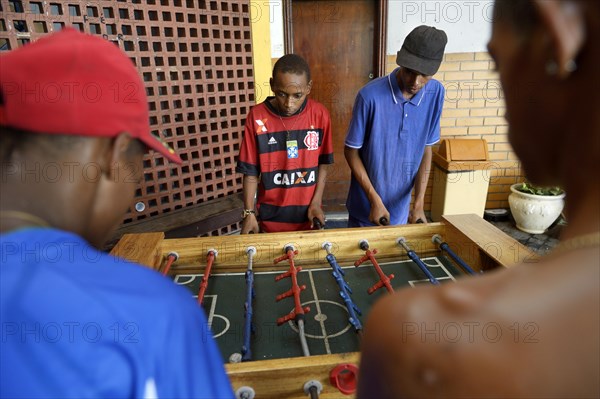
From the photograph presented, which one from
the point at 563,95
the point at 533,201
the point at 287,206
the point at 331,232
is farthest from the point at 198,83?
the point at 533,201

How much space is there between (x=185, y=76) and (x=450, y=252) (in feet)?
7.27

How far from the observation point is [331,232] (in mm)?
1751

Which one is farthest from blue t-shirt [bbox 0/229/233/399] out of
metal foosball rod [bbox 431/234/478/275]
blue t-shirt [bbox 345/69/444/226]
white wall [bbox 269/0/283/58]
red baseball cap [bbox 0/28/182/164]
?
white wall [bbox 269/0/283/58]

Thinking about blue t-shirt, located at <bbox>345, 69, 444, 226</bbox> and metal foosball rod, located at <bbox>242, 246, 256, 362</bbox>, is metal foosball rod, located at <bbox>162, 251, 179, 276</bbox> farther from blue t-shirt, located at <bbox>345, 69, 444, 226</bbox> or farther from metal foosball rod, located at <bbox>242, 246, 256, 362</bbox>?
blue t-shirt, located at <bbox>345, 69, 444, 226</bbox>

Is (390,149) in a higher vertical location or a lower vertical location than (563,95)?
lower

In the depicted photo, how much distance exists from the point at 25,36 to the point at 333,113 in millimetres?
2727

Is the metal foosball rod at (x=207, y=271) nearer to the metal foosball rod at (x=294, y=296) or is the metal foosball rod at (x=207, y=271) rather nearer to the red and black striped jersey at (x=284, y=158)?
the metal foosball rod at (x=294, y=296)

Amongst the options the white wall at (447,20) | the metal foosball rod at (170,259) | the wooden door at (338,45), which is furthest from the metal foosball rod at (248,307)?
the white wall at (447,20)

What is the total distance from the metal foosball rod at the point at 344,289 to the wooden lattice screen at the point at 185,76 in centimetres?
170

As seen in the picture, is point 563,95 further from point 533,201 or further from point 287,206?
point 533,201

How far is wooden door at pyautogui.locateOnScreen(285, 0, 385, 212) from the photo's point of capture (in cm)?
385

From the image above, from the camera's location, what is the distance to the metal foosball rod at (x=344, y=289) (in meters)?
1.28

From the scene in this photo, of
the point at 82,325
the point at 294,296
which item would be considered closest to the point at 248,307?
the point at 294,296

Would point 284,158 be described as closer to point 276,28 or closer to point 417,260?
point 417,260
